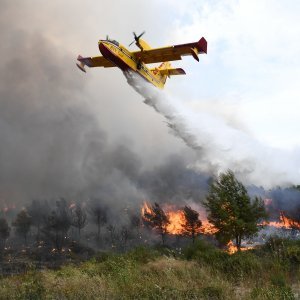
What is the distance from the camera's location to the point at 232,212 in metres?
42.8

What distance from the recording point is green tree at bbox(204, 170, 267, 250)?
1656 inches

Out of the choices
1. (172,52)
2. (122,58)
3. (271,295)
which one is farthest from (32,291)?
(172,52)

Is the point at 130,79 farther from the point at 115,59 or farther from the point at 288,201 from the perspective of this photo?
the point at 288,201

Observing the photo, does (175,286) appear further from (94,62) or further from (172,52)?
(94,62)

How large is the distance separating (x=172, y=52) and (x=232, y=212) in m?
21.4

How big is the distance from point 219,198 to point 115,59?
22447mm

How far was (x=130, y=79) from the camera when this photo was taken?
43281 millimetres

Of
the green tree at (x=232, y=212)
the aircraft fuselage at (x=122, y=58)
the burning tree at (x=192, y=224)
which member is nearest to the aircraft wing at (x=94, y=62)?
the aircraft fuselage at (x=122, y=58)

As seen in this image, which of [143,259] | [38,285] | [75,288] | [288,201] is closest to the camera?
[75,288]

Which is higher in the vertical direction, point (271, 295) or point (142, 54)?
point (142, 54)

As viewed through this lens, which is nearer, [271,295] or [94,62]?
[271,295]

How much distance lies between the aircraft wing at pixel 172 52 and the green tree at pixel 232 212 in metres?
17.7

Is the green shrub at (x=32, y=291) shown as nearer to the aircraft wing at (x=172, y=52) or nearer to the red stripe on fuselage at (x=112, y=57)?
the red stripe on fuselage at (x=112, y=57)

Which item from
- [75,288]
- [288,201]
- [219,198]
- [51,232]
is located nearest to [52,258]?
[51,232]
